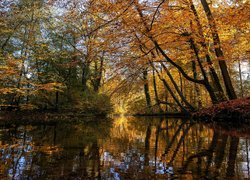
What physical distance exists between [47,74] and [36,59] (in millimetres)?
1852

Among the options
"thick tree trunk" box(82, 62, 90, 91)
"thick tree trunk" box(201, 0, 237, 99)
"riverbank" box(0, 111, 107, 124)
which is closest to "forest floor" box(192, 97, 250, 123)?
"thick tree trunk" box(201, 0, 237, 99)

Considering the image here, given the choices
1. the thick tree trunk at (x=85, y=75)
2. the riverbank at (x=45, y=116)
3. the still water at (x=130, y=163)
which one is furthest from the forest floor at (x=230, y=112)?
the thick tree trunk at (x=85, y=75)

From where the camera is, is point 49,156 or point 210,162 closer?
point 210,162

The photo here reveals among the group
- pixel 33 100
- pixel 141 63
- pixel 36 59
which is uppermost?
pixel 36 59

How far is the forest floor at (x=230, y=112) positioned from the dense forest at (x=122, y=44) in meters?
0.78

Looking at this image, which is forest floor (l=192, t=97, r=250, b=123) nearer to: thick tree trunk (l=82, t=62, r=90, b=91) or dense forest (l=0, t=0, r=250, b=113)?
dense forest (l=0, t=0, r=250, b=113)

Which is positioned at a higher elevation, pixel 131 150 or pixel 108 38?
pixel 108 38

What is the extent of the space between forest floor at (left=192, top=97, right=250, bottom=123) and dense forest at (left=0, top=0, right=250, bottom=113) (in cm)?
78

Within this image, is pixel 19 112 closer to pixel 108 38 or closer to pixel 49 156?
pixel 108 38

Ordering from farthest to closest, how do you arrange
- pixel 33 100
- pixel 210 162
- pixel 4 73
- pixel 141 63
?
pixel 33 100
pixel 141 63
pixel 4 73
pixel 210 162

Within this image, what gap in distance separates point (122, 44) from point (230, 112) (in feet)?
18.3

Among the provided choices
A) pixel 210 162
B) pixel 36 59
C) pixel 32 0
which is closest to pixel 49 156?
pixel 210 162

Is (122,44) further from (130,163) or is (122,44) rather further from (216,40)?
(130,163)

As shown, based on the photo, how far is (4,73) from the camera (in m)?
9.17
